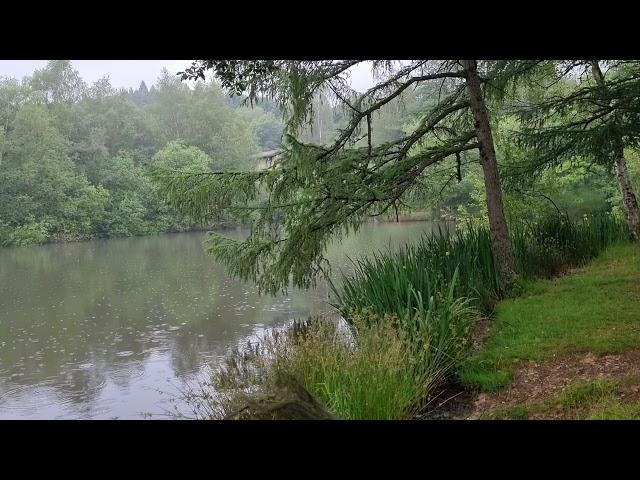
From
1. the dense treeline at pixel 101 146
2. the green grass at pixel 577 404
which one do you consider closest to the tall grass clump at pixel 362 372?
the green grass at pixel 577 404

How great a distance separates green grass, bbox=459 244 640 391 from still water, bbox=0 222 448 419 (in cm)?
279

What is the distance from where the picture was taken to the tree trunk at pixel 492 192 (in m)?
6.48

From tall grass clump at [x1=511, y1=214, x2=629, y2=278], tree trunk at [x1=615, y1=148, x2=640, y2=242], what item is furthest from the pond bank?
tree trunk at [x1=615, y1=148, x2=640, y2=242]

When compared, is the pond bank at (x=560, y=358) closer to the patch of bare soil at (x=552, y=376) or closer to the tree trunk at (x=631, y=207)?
the patch of bare soil at (x=552, y=376)

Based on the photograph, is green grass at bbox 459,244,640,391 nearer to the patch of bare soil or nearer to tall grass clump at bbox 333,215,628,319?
the patch of bare soil

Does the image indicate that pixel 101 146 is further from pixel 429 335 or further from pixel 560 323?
pixel 560 323

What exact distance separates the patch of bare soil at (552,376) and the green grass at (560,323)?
10 cm

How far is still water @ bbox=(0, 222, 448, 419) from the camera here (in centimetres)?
718

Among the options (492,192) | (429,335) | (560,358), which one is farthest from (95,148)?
(560,358)
